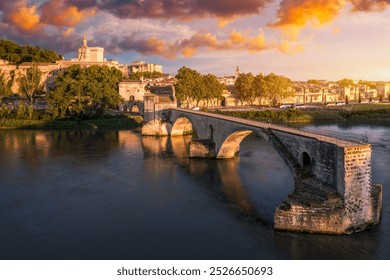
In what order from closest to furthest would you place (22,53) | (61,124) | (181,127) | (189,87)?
1. (181,127)
2. (61,124)
3. (189,87)
4. (22,53)

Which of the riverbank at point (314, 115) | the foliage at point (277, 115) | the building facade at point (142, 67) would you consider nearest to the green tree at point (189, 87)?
the riverbank at point (314, 115)

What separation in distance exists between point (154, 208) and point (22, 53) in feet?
254

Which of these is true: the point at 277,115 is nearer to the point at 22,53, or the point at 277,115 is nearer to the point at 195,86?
the point at 195,86

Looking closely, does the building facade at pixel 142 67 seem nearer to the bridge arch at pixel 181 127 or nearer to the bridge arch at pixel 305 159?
the bridge arch at pixel 181 127

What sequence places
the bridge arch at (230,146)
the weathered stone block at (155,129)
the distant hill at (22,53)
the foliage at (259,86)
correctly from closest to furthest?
the bridge arch at (230,146), the weathered stone block at (155,129), the distant hill at (22,53), the foliage at (259,86)

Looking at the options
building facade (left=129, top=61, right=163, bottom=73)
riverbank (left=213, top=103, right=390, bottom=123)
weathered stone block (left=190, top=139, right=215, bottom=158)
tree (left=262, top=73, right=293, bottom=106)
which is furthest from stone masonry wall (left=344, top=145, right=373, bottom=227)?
building facade (left=129, top=61, right=163, bottom=73)

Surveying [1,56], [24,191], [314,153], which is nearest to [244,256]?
[314,153]

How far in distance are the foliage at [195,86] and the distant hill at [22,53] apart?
33628 millimetres

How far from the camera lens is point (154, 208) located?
756 inches

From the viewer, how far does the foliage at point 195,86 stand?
68.8 meters

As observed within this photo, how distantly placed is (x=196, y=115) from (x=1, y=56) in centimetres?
6275

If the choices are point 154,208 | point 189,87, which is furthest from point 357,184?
point 189,87

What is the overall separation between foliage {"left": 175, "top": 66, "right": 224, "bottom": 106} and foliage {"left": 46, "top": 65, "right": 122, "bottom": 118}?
1437cm

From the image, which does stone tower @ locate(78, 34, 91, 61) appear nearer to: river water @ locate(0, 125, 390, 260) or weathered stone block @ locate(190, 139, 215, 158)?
river water @ locate(0, 125, 390, 260)
